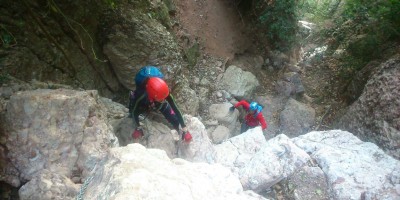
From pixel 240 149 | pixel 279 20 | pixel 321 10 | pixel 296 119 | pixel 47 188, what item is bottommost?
pixel 296 119

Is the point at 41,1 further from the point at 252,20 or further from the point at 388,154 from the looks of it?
the point at 252,20

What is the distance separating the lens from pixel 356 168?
407 cm

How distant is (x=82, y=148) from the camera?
3428mm

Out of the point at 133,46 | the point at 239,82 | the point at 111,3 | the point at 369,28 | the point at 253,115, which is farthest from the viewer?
the point at 239,82

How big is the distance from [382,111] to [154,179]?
4.74 meters

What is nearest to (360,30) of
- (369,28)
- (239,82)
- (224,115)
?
(369,28)

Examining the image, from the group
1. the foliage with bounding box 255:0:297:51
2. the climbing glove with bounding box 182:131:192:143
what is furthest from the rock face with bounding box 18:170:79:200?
the foliage with bounding box 255:0:297:51

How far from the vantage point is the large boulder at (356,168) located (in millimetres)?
3770

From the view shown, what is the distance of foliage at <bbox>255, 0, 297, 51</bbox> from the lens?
893 cm

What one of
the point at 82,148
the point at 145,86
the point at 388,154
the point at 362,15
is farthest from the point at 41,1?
the point at 362,15

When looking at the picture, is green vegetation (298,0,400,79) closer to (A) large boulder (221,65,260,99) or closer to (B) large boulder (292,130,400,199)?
(A) large boulder (221,65,260,99)

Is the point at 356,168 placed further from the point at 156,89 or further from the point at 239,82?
the point at 239,82

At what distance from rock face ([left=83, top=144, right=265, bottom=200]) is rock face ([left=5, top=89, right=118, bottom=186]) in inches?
16.7

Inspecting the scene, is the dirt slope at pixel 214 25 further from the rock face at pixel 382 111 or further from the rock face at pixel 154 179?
the rock face at pixel 154 179
